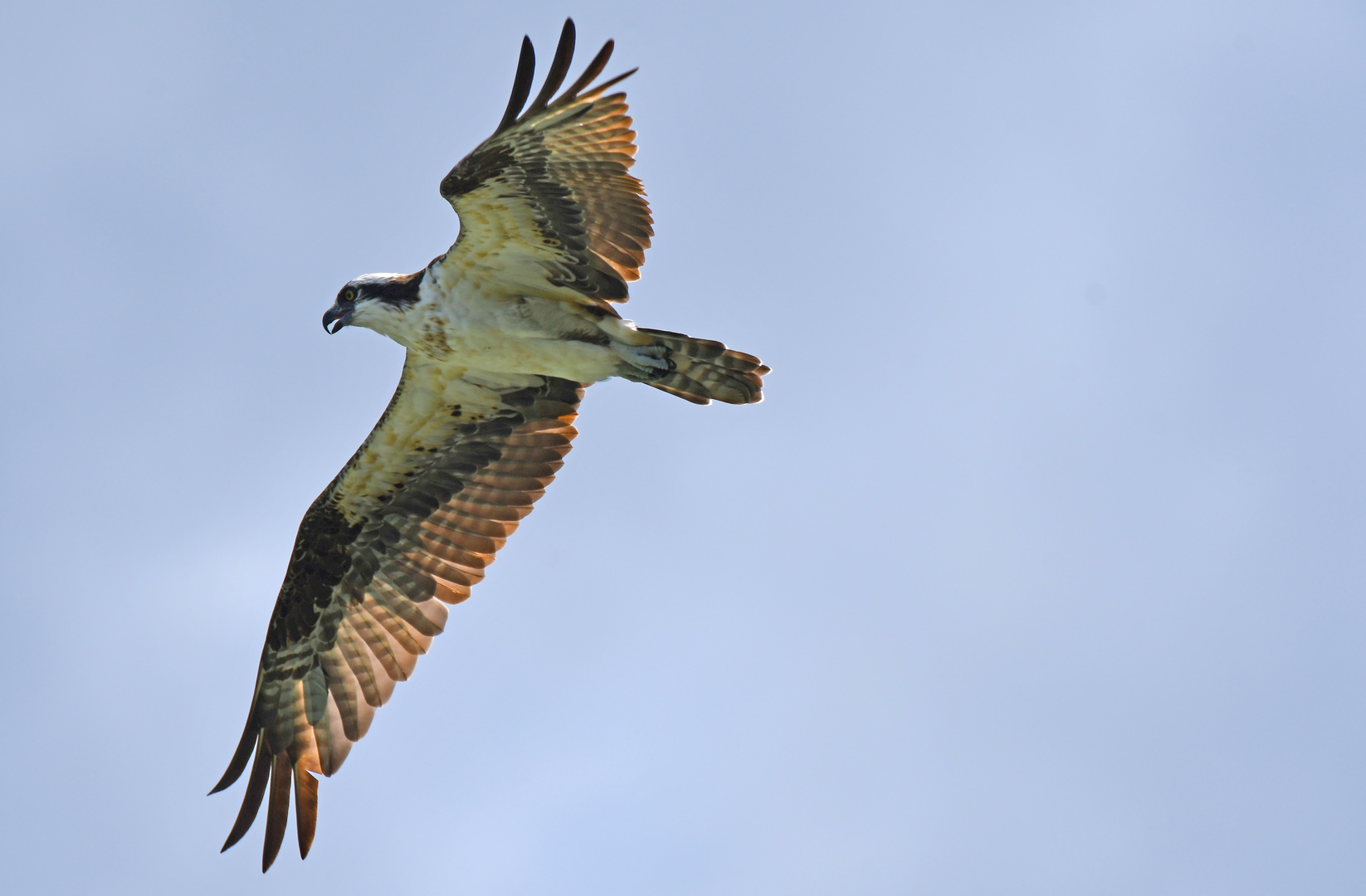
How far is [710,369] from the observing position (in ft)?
33.9

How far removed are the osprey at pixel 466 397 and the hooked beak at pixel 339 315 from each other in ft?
0.05

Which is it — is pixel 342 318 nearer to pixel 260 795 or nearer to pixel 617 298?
pixel 617 298

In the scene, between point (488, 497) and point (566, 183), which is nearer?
point (566, 183)

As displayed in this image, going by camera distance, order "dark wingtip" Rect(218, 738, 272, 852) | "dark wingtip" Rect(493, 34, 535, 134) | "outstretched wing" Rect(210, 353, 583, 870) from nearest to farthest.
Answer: "dark wingtip" Rect(493, 34, 535, 134)
"dark wingtip" Rect(218, 738, 272, 852)
"outstretched wing" Rect(210, 353, 583, 870)

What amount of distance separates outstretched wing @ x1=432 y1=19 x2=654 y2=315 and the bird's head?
1.06ft

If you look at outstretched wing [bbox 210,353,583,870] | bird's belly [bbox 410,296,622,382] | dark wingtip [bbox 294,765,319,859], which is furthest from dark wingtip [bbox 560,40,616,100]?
dark wingtip [bbox 294,765,319,859]

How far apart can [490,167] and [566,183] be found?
1.93ft

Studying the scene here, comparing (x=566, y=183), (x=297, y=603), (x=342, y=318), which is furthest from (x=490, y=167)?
(x=297, y=603)

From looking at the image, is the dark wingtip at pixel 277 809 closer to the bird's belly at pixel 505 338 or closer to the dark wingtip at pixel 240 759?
the dark wingtip at pixel 240 759

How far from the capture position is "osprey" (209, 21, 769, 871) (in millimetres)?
9391

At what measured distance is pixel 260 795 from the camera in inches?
403

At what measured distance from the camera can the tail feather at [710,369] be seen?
10.3m

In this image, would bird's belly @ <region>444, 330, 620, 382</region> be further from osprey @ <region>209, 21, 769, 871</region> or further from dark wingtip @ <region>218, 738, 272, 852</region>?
dark wingtip @ <region>218, 738, 272, 852</region>

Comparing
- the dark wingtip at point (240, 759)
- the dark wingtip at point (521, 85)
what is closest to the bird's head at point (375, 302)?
the dark wingtip at point (521, 85)
